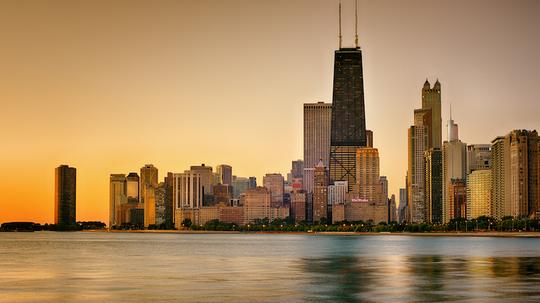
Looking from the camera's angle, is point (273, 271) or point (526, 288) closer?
point (526, 288)

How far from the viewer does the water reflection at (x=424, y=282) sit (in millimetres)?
77312

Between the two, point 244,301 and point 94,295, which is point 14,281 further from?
point 244,301

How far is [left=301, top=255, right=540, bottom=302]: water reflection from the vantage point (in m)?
77.3

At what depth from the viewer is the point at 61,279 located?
98875 mm

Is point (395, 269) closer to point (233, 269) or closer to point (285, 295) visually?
point (233, 269)

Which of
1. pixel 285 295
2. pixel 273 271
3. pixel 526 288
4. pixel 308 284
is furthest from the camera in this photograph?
pixel 273 271

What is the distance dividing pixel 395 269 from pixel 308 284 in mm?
29509

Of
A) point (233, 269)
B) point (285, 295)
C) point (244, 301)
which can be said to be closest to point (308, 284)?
point (285, 295)

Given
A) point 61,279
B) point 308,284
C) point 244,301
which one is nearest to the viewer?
point 244,301

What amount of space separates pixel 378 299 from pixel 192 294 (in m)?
16.7

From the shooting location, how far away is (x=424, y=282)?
93.1m

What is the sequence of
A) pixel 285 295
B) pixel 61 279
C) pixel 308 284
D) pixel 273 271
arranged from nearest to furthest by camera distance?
pixel 285 295 → pixel 308 284 → pixel 61 279 → pixel 273 271

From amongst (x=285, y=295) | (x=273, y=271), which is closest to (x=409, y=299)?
(x=285, y=295)

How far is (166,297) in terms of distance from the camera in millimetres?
76375
